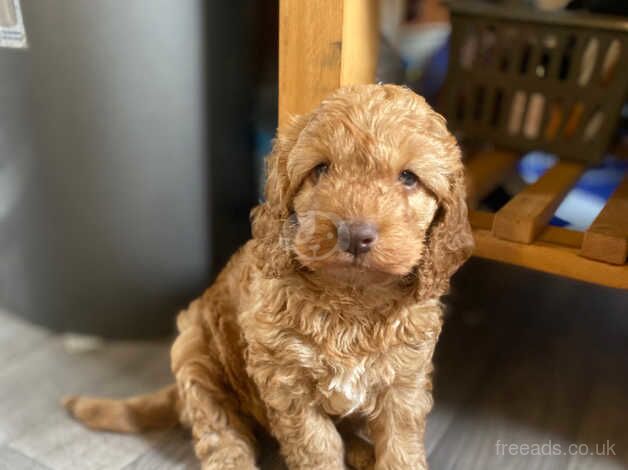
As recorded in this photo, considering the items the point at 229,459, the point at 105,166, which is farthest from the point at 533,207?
the point at 105,166

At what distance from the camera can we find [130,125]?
1414 millimetres

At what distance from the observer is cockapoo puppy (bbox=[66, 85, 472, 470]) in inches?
36.9

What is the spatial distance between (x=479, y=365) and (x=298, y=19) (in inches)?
37.6

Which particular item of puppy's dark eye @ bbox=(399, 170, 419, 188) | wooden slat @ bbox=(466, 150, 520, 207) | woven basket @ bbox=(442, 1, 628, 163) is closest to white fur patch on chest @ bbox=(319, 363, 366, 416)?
puppy's dark eye @ bbox=(399, 170, 419, 188)

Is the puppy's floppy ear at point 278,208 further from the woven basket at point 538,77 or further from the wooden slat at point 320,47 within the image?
the woven basket at point 538,77

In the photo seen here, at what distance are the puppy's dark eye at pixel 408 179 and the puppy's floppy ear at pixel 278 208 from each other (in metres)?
0.17

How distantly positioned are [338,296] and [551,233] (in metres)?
0.52

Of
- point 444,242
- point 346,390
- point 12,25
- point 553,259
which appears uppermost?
point 12,25

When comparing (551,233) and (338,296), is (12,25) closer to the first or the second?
(338,296)

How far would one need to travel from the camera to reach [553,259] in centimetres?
123

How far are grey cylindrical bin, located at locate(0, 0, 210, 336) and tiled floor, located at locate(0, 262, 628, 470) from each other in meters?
0.11

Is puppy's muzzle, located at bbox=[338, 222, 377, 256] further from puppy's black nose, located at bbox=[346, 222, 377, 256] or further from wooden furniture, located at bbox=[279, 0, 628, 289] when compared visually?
wooden furniture, located at bbox=[279, 0, 628, 289]

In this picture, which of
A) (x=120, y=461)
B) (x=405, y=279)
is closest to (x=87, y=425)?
(x=120, y=461)

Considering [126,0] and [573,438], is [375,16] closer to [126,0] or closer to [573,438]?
[126,0]
